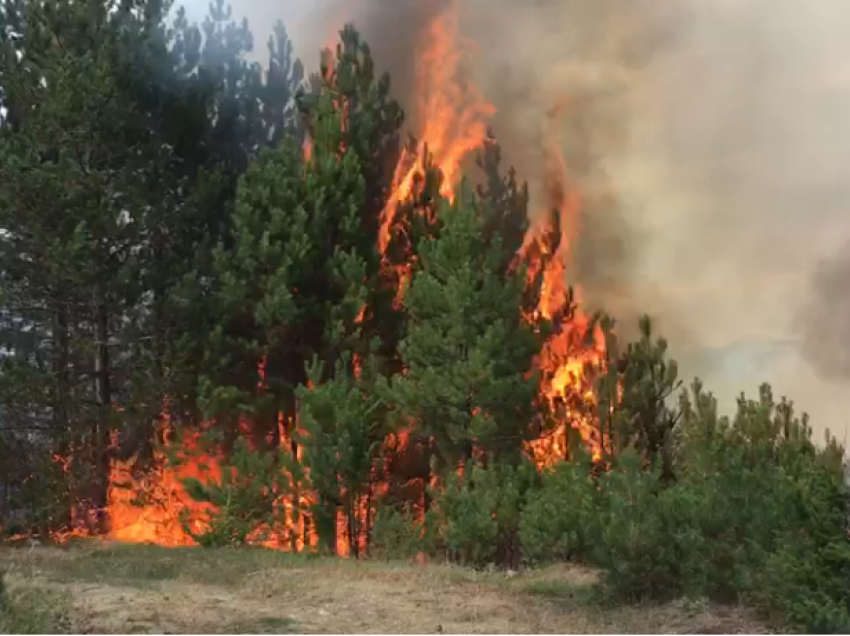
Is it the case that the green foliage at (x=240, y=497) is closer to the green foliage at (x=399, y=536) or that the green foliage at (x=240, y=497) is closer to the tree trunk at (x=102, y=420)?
the green foliage at (x=399, y=536)

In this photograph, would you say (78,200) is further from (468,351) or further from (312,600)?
(312,600)

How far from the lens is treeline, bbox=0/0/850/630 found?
1191 cm

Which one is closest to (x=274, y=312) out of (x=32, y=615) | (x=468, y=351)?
(x=468, y=351)

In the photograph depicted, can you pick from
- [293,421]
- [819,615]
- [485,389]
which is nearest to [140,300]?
[293,421]

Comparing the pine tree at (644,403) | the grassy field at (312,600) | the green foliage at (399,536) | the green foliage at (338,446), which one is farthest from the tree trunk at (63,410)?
the pine tree at (644,403)

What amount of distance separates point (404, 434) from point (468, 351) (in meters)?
2.06

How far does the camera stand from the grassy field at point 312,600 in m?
7.41

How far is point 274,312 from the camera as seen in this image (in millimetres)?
13266

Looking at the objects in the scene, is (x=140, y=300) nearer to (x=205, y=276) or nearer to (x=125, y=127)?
(x=205, y=276)

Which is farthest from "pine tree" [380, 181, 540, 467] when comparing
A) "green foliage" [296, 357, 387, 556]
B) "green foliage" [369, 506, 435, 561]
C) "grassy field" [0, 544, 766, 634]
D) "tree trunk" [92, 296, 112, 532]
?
"tree trunk" [92, 296, 112, 532]

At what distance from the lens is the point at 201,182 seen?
14547mm

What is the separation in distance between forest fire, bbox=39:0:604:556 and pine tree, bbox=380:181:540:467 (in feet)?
2.16

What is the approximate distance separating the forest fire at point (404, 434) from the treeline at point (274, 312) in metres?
0.15

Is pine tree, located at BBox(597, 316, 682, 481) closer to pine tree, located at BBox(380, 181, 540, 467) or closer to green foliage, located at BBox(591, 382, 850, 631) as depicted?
pine tree, located at BBox(380, 181, 540, 467)
